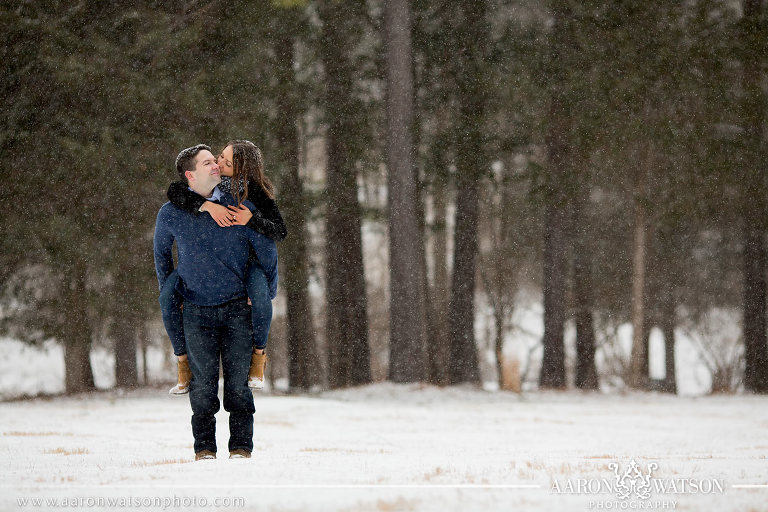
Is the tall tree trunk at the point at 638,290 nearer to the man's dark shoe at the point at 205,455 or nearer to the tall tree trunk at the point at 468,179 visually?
the tall tree trunk at the point at 468,179

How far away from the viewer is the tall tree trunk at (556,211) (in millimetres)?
17438

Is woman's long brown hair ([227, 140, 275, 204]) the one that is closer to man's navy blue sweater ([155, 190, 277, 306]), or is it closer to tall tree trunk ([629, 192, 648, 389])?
man's navy blue sweater ([155, 190, 277, 306])

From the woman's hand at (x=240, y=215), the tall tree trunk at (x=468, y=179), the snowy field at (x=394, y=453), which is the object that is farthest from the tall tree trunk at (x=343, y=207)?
the woman's hand at (x=240, y=215)

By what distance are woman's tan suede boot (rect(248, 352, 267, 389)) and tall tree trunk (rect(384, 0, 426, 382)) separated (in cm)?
1023

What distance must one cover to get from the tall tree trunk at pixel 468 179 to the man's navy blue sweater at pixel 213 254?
12.7 meters

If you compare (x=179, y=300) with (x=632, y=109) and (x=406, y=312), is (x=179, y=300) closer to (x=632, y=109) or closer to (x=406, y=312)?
(x=406, y=312)

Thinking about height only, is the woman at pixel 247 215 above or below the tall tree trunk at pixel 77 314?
above

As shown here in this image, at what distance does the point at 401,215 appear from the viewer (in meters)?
15.9

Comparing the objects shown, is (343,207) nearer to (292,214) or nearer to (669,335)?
(292,214)

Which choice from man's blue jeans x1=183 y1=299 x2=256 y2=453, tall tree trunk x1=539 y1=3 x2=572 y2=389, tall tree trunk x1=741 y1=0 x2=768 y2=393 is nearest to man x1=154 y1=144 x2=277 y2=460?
man's blue jeans x1=183 y1=299 x2=256 y2=453

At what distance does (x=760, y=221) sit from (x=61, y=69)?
1297 cm

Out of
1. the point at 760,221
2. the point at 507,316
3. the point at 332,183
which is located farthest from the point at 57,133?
the point at 507,316

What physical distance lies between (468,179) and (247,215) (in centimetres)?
1300

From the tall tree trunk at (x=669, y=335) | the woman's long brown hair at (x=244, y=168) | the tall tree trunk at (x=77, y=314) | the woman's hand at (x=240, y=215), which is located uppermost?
the woman's long brown hair at (x=244, y=168)
